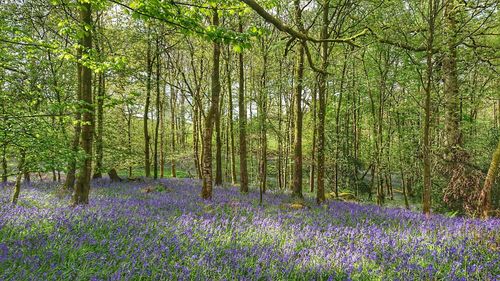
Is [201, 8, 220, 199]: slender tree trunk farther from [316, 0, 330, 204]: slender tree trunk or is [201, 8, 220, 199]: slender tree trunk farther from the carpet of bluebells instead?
[316, 0, 330, 204]: slender tree trunk


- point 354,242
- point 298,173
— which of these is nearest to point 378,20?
point 298,173

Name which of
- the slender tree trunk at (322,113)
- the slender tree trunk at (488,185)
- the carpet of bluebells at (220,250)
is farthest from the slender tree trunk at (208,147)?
the slender tree trunk at (488,185)

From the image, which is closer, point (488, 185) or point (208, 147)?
point (488, 185)

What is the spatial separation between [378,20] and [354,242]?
916cm

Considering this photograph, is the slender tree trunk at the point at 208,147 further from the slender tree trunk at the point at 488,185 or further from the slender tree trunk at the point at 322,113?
the slender tree trunk at the point at 488,185

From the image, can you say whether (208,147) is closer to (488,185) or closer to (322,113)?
(322,113)

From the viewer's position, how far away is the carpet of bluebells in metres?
3.83

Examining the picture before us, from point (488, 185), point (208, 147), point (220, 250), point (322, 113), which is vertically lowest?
point (220, 250)

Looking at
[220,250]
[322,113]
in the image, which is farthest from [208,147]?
[220,250]

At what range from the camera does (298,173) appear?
12.3 meters

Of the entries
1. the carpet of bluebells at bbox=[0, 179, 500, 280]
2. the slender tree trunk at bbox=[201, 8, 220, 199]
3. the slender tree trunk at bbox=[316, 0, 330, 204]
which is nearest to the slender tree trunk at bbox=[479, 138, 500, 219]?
the carpet of bluebells at bbox=[0, 179, 500, 280]

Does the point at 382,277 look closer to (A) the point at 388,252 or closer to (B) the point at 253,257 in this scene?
(A) the point at 388,252

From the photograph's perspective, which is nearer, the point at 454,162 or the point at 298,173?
the point at 454,162

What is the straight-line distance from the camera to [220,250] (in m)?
4.86
